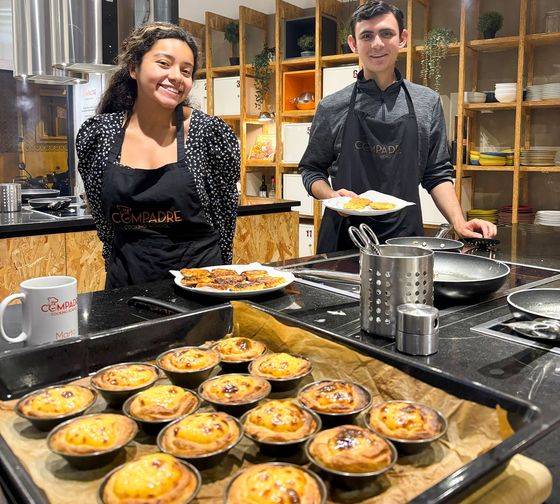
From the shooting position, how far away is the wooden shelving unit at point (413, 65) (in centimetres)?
481

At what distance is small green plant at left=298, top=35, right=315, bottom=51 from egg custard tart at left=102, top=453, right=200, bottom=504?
5686 mm

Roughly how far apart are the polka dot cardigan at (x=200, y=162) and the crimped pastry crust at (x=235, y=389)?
50.5 inches

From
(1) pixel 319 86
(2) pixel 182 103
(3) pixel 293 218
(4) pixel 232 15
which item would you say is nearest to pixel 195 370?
(2) pixel 182 103

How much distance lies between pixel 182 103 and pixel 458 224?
4.25ft

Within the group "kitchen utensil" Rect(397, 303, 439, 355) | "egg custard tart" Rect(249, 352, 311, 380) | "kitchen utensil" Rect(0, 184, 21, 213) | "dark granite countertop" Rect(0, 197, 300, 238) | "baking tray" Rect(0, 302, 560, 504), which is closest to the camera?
"baking tray" Rect(0, 302, 560, 504)

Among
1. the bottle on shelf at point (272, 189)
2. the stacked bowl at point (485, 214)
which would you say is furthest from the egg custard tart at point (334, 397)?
the bottle on shelf at point (272, 189)

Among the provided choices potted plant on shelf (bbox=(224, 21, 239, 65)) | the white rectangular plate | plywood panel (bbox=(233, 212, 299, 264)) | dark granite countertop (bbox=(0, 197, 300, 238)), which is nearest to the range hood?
dark granite countertop (bbox=(0, 197, 300, 238))

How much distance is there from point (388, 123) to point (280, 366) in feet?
6.41

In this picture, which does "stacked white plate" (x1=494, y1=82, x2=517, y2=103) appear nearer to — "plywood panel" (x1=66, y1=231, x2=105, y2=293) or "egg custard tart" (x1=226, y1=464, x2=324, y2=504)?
"plywood panel" (x1=66, y1=231, x2=105, y2=293)

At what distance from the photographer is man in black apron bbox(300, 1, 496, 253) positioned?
2.68 meters

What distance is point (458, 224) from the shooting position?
264 centimetres

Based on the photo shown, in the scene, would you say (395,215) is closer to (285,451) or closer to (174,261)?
(174,261)

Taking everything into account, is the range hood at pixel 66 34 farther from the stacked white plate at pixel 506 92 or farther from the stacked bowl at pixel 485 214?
the stacked bowl at pixel 485 214

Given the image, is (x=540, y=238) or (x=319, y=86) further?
(x=319, y=86)
